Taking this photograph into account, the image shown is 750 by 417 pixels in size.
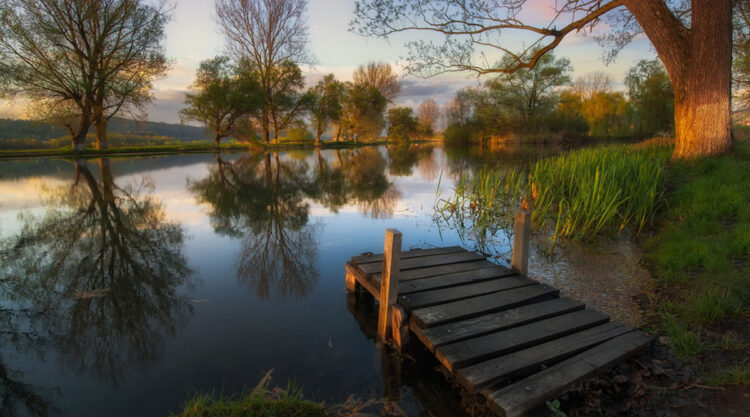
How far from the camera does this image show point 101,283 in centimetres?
374

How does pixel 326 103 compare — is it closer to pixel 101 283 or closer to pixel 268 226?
pixel 268 226

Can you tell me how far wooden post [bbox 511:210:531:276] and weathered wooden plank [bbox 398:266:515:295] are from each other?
0.11 metres

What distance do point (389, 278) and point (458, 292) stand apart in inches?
28.7

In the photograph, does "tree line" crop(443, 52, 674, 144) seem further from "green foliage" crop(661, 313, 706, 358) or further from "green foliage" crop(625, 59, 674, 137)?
"green foliage" crop(661, 313, 706, 358)

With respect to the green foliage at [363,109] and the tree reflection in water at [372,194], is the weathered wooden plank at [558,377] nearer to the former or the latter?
the tree reflection in water at [372,194]

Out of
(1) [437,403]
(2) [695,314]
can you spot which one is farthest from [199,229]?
(2) [695,314]

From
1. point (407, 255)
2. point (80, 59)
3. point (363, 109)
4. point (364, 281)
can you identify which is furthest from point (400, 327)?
point (363, 109)

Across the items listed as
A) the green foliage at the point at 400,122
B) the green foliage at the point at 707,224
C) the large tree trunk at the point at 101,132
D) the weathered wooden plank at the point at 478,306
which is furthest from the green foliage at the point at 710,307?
the green foliage at the point at 400,122

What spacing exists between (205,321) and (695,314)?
4031 mm

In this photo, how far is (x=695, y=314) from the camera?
8.57 ft

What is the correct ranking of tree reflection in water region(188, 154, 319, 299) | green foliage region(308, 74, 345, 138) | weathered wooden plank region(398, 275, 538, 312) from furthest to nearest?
green foliage region(308, 74, 345, 138), tree reflection in water region(188, 154, 319, 299), weathered wooden plank region(398, 275, 538, 312)

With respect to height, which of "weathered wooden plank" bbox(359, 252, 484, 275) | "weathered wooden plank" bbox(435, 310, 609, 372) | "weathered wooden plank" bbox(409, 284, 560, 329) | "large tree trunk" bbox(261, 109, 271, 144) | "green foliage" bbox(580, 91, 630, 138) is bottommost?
"weathered wooden plank" bbox(435, 310, 609, 372)

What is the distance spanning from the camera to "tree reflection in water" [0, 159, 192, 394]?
2670 millimetres

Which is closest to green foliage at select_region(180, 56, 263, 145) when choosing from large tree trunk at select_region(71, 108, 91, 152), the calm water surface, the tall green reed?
large tree trunk at select_region(71, 108, 91, 152)
